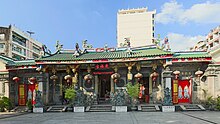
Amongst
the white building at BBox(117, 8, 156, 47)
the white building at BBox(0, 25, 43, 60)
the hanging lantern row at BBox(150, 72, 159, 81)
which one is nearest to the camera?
the hanging lantern row at BBox(150, 72, 159, 81)

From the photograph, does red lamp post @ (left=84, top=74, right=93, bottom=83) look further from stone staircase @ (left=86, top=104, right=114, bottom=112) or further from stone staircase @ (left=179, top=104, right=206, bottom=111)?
stone staircase @ (left=179, top=104, right=206, bottom=111)

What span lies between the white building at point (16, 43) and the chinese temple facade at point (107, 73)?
1952cm

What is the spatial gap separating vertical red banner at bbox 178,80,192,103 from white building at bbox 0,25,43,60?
28.0 metres

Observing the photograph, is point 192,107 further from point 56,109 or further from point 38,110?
point 38,110

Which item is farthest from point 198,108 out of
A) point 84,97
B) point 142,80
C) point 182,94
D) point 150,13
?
point 150,13

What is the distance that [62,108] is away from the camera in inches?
619

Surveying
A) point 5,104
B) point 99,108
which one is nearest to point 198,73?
point 99,108

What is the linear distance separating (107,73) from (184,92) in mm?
5926

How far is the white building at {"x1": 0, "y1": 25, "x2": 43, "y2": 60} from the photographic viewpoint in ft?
133

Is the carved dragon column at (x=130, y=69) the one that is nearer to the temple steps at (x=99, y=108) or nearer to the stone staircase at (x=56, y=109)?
the temple steps at (x=99, y=108)

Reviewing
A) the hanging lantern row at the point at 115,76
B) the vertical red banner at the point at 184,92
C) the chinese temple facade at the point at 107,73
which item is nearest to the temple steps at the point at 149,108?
the chinese temple facade at the point at 107,73

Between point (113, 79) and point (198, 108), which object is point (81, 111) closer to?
point (113, 79)

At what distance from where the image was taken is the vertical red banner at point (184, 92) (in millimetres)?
15977

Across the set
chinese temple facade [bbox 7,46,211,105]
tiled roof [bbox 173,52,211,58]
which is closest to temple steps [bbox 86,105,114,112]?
chinese temple facade [bbox 7,46,211,105]
